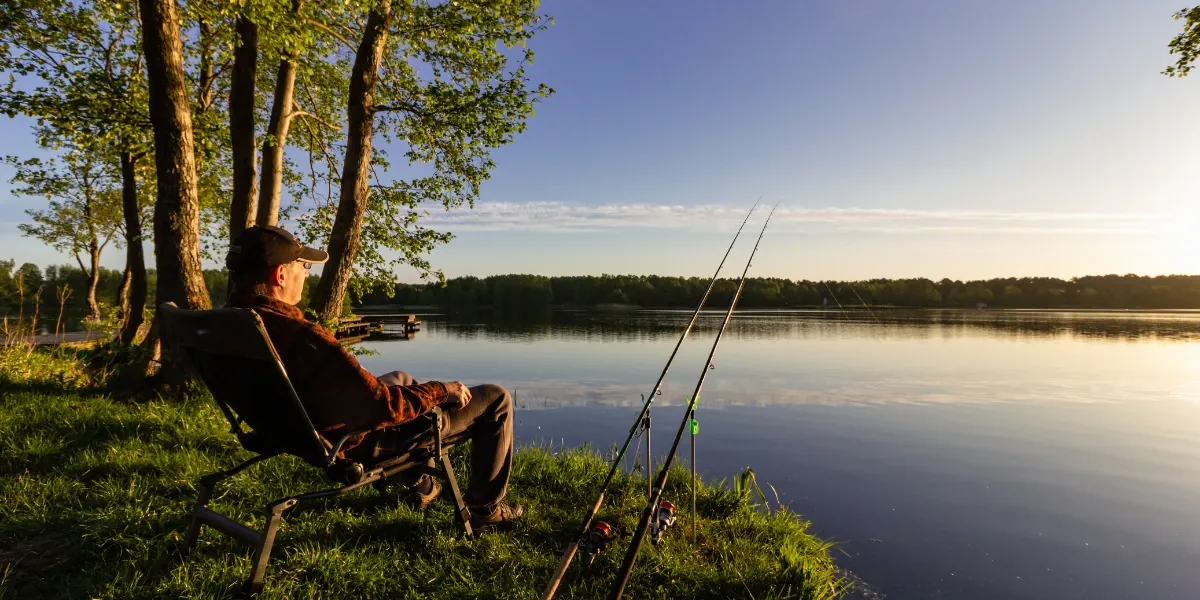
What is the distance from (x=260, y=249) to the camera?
2693 millimetres

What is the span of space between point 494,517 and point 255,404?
4.96ft

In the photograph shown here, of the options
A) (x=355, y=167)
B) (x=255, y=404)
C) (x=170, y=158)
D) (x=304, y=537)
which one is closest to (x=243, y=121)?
(x=355, y=167)

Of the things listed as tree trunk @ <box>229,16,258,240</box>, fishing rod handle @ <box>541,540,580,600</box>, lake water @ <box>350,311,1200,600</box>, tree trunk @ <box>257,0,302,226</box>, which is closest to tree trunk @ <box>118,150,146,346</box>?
tree trunk @ <box>257,0,302,226</box>

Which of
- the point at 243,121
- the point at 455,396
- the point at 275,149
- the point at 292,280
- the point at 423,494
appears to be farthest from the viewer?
the point at 275,149

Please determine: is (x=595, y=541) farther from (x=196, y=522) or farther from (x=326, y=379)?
(x=196, y=522)

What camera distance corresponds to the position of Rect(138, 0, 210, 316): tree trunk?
6.17 metres

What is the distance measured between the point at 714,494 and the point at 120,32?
1268 cm

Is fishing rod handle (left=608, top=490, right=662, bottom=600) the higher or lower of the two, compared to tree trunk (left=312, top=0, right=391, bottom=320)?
lower

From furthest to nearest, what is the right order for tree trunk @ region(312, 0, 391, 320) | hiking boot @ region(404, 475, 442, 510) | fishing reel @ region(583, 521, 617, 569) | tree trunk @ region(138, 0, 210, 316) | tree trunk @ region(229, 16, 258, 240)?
1. tree trunk @ region(312, 0, 391, 320)
2. tree trunk @ region(229, 16, 258, 240)
3. tree trunk @ region(138, 0, 210, 316)
4. hiking boot @ region(404, 475, 442, 510)
5. fishing reel @ region(583, 521, 617, 569)

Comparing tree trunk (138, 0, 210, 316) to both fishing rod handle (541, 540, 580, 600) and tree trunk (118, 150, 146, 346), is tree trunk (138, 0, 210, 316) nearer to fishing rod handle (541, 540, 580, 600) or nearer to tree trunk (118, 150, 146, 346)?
fishing rod handle (541, 540, 580, 600)

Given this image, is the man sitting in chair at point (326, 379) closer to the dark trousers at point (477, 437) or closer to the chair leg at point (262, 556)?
the dark trousers at point (477, 437)

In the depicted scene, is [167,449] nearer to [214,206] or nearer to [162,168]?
[162,168]

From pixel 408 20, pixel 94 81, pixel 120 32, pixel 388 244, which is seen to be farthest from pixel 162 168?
pixel 120 32

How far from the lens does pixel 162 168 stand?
20.6 ft
